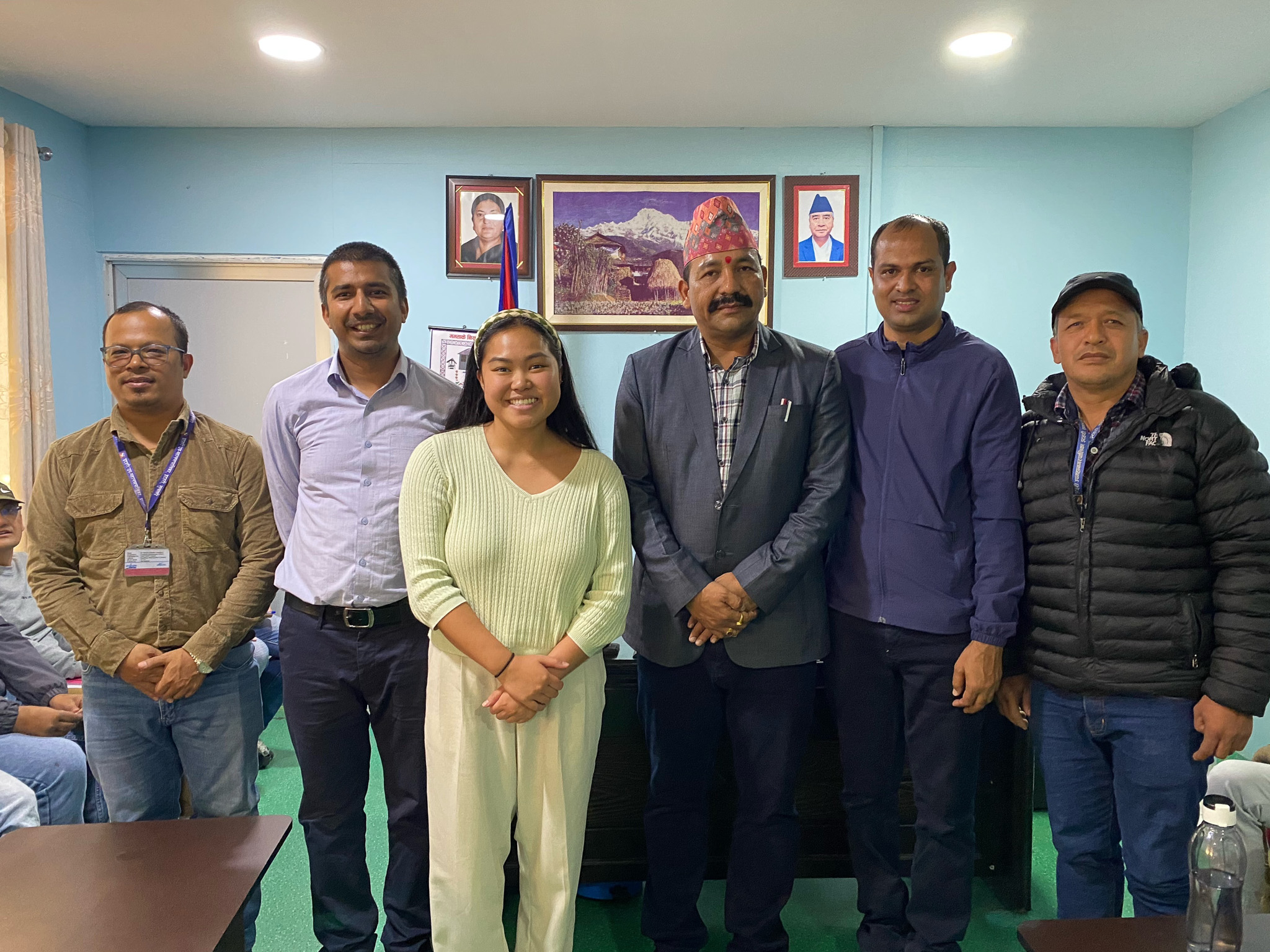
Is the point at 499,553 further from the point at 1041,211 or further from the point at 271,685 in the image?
the point at 1041,211

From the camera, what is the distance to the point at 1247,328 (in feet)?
13.1

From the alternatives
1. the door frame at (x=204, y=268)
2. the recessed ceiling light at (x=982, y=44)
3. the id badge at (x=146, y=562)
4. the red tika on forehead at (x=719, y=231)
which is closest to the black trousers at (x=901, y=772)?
the red tika on forehead at (x=719, y=231)

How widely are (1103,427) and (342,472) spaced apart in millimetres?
1788

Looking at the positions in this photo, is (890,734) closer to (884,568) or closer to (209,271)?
(884,568)

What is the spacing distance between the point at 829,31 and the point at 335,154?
259cm

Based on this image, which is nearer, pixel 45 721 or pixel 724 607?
pixel 724 607

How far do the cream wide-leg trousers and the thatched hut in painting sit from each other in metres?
2.91

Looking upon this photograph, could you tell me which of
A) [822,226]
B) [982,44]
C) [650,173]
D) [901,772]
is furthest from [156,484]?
[822,226]

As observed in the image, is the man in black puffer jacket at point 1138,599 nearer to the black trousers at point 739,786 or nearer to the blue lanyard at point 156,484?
the black trousers at point 739,786

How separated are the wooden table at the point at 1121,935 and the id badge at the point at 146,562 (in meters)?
1.97

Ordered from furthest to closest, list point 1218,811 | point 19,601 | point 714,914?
point 19,601, point 714,914, point 1218,811

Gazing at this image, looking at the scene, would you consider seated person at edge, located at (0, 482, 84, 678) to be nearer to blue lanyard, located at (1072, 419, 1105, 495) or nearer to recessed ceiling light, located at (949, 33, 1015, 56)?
blue lanyard, located at (1072, 419, 1105, 495)

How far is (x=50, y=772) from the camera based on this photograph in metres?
2.48

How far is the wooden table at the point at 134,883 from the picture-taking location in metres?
1.27
